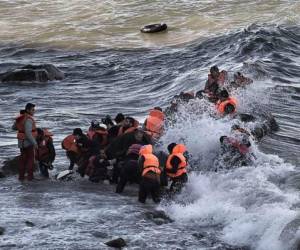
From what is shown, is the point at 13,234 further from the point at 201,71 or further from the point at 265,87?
the point at 201,71

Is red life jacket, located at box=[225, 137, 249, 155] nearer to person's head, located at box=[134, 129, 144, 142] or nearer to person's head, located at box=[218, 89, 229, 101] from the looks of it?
person's head, located at box=[134, 129, 144, 142]

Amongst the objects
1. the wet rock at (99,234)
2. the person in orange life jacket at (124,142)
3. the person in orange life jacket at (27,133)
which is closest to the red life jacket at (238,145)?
the person in orange life jacket at (124,142)

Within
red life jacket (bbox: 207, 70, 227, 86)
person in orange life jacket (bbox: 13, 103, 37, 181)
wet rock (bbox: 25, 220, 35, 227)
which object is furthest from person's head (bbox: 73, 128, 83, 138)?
red life jacket (bbox: 207, 70, 227, 86)

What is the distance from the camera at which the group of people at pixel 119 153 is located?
12.4 metres

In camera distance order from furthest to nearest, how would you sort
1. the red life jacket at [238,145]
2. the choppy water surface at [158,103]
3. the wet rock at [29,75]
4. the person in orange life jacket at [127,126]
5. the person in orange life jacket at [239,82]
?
the wet rock at [29,75], the person in orange life jacket at [239,82], the person in orange life jacket at [127,126], the red life jacket at [238,145], the choppy water surface at [158,103]

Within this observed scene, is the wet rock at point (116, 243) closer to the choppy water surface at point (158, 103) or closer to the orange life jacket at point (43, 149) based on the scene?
the choppy water surface at point (158, 103)

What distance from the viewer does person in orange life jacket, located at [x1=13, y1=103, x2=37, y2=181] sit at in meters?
13.3

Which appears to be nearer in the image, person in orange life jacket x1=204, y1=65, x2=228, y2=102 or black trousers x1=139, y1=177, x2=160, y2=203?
black trousers x1=139, y1=177, x2=160, y2=203

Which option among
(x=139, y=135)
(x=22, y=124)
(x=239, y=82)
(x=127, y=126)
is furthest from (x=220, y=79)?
(x=22, y=124)

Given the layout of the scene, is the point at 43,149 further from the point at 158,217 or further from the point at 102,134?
the point at 158,217

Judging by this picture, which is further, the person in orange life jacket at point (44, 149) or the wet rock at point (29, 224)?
the person in orange life jacket at point (44, 149)

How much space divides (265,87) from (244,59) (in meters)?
5.38

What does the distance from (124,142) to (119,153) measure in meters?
0.25

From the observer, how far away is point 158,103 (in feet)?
77.9
